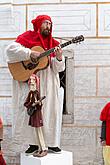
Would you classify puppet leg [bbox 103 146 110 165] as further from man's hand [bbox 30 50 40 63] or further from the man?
man's hand [bbox 30 50 40 63]

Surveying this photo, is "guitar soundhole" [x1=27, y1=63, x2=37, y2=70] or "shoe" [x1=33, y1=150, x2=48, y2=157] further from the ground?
"guitar soundhole" [x1=27, y1=63, x2=37, y2=70]

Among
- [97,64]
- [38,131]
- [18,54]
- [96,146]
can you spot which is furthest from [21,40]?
[96,146]

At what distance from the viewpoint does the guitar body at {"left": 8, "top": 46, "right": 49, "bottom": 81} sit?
11.7 feet

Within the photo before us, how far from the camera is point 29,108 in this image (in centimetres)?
346

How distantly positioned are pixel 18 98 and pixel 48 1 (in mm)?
1367

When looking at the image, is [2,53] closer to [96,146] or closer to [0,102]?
[0,102]

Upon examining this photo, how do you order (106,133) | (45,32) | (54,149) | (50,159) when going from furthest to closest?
(106,133)
(54,149)
(45,32)
(50,159)

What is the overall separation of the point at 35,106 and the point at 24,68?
379 millimetres

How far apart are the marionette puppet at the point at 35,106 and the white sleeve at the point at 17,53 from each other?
0.19 metres

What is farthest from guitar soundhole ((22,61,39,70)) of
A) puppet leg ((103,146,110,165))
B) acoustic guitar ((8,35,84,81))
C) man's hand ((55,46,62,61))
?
puppet leg ((103,146,110,165))

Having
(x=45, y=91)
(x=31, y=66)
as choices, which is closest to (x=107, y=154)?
(x=45, y=91)

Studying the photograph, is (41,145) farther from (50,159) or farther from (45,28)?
(45,28)

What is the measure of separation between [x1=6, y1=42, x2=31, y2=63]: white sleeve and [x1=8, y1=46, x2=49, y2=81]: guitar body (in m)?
0.06

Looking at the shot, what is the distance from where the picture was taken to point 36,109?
3.46 metres
